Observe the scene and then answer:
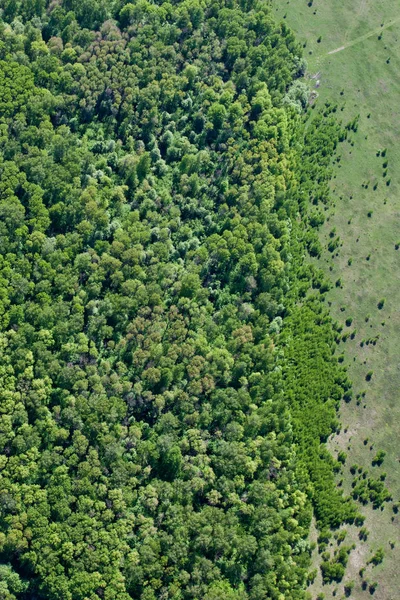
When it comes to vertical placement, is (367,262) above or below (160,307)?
above

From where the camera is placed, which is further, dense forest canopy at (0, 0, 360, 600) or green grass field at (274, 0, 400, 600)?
green grass field at (274, 0, 400, 600)

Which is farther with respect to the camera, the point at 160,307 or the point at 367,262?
the point at 367,262

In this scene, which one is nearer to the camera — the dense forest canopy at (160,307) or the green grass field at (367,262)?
the dense forest canopy at (160,307)

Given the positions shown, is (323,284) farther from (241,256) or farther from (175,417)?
(175,417)
